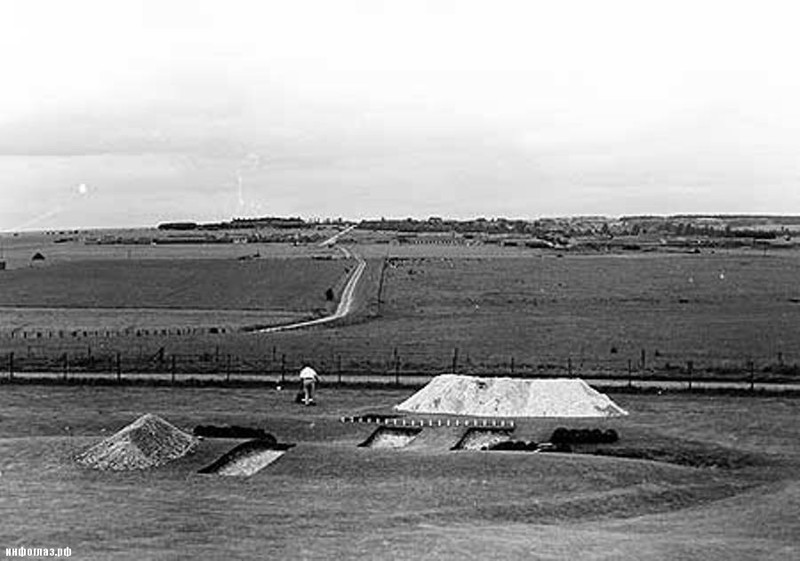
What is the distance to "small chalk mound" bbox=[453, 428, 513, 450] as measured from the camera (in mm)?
54969

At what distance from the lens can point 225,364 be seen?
82750mm

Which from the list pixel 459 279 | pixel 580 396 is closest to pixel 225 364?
pixel 580 396

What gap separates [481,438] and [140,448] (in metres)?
18.7

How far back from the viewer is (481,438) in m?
57.6

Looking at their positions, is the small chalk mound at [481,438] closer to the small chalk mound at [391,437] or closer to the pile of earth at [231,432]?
the small chalk mound at [391,437]

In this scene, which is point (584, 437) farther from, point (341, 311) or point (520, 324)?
point (341, 311)

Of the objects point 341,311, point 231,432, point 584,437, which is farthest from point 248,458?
point 341,311

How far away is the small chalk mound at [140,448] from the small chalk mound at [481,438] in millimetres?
14012

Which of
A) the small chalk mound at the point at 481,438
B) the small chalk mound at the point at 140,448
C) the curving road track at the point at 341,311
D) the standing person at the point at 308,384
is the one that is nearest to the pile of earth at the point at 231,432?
the small chalk mound at the point at 140,448

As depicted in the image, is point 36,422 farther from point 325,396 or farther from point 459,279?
point 459,279

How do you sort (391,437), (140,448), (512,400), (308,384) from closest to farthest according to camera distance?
(140,448) < (391,437) < (512,400) < (308,384)

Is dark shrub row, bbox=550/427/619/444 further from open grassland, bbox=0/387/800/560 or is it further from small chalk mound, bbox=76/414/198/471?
small chalk mound, bbox=76/414/198/471

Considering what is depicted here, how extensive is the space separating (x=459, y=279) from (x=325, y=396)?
9758 cm

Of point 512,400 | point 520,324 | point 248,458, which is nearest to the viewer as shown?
point 248,458
